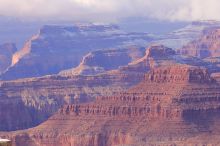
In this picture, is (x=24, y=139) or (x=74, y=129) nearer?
(x=24, y=139)

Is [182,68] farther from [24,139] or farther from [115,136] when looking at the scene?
[24,139]

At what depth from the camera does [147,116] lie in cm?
17550

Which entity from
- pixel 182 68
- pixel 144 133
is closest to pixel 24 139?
pixel 144 133

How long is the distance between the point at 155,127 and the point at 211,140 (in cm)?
1088

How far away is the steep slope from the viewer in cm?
16862

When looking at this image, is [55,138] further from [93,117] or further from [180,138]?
[180,138]

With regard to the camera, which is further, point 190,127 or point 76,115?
point 76,115

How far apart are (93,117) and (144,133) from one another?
1217cm

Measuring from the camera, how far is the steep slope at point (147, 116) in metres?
169

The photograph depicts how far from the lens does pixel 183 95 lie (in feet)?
575

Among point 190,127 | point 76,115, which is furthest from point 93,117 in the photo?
Answer: point 190,127

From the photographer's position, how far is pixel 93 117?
17962cm

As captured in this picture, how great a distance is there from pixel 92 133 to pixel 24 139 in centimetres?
1698

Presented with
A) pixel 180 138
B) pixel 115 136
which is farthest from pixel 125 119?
pixel 180 138
